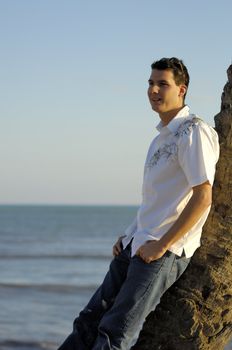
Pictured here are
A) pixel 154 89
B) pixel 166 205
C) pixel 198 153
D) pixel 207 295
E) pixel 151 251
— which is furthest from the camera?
pixel 207 295

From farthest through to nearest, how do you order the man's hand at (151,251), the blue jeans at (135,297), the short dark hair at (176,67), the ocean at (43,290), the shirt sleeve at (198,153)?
the ocean at (43,290), the short dark hair at (176,67), the blue jeans at (135,297), the man's hand at (151,251), the shirt sleeve at (198,153)

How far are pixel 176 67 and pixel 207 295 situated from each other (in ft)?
4.40

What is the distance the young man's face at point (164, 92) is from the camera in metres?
4.12

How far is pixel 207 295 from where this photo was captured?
14.3 ft

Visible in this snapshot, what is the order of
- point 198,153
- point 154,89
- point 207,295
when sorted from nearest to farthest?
point 198,153
point 154,89
point 207,295

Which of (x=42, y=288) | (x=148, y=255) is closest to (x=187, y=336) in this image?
(x=148, y=255)

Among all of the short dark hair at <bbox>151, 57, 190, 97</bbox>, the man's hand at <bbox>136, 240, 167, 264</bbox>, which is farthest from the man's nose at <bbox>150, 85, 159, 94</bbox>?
the man's hand at <bbox>136, 240, 167, 264</bbox>

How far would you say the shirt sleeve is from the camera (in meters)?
3.79

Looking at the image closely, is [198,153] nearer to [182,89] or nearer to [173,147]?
[173,147]

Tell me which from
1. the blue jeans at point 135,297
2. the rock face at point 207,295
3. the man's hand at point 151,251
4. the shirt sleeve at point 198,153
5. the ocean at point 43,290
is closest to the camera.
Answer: the shirt sleeve at point 198,153

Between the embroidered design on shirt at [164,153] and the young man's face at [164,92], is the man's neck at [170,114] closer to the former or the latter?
the young man's face at [164,92]

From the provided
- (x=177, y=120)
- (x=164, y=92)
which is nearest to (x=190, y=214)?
(x=177, y=120)

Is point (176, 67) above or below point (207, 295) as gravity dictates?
above

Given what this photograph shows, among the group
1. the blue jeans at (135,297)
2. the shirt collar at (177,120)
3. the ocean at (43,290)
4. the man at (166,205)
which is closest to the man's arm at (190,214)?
the man at (166,205)
